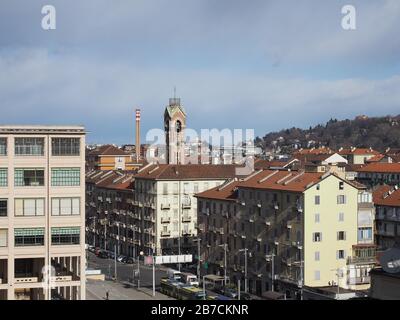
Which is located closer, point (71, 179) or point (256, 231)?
point (71, 179)

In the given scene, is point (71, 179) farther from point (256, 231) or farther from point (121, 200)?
point (121, 200)

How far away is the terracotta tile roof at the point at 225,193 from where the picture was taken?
5294 centimetres

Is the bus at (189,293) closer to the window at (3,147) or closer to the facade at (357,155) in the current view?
the window at (3,147)

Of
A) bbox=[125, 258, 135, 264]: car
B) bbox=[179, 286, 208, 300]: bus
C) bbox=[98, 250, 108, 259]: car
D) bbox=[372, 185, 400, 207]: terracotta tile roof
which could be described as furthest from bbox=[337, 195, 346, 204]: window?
bbox=[98, 250, 108, 259]: car

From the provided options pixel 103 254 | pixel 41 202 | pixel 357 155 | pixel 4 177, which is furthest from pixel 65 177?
pixel 357 155

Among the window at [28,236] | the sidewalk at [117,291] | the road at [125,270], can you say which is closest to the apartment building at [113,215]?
the road at [125,270]

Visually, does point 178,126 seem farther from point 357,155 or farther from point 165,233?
point 357,155

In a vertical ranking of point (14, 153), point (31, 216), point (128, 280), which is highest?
point (14, 153)

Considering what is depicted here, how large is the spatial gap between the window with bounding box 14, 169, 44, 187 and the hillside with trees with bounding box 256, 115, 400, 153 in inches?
4973

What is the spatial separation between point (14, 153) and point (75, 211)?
4046 millimetres

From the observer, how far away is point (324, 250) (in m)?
42.9
